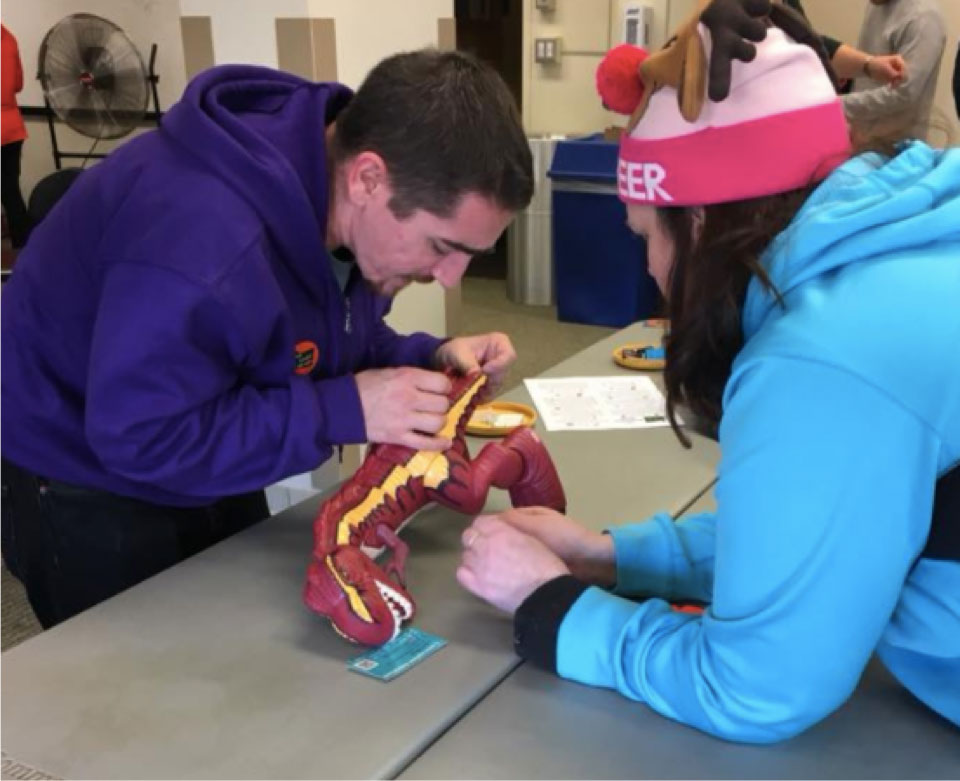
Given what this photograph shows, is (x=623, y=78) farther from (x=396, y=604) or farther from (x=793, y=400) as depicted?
(x=396, y=604)

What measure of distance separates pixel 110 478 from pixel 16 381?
0.16 metres

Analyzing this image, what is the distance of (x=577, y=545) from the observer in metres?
1.10

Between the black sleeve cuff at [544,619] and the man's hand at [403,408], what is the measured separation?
26 cm

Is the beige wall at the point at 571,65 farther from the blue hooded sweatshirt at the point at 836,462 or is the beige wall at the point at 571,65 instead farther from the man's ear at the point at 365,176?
the blue hooded sweatshirt at the point at 836,462

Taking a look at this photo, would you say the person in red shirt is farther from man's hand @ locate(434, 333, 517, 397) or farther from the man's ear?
the man's ear

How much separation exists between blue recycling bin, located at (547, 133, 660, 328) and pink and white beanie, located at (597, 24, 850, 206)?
3227 millimetres

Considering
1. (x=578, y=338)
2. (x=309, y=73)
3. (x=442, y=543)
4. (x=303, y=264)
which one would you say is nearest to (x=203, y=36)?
(x=309, y=73)

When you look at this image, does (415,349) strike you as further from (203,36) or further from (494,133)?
(203,36)

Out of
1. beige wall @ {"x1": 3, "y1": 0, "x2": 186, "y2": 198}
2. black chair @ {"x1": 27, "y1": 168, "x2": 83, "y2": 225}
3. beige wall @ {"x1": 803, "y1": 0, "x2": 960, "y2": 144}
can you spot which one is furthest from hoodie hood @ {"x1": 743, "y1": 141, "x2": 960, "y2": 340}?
beige wall @ {"x1": 3, "y1": 0, "x2": 186, "y2": 198}

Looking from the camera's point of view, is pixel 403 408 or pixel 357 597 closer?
pixel 357 597

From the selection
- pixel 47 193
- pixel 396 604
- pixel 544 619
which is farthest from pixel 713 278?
pixel 47 193

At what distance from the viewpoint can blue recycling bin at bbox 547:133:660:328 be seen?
4117mm

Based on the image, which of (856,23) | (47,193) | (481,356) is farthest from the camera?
(856,23)

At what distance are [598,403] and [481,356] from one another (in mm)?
321
